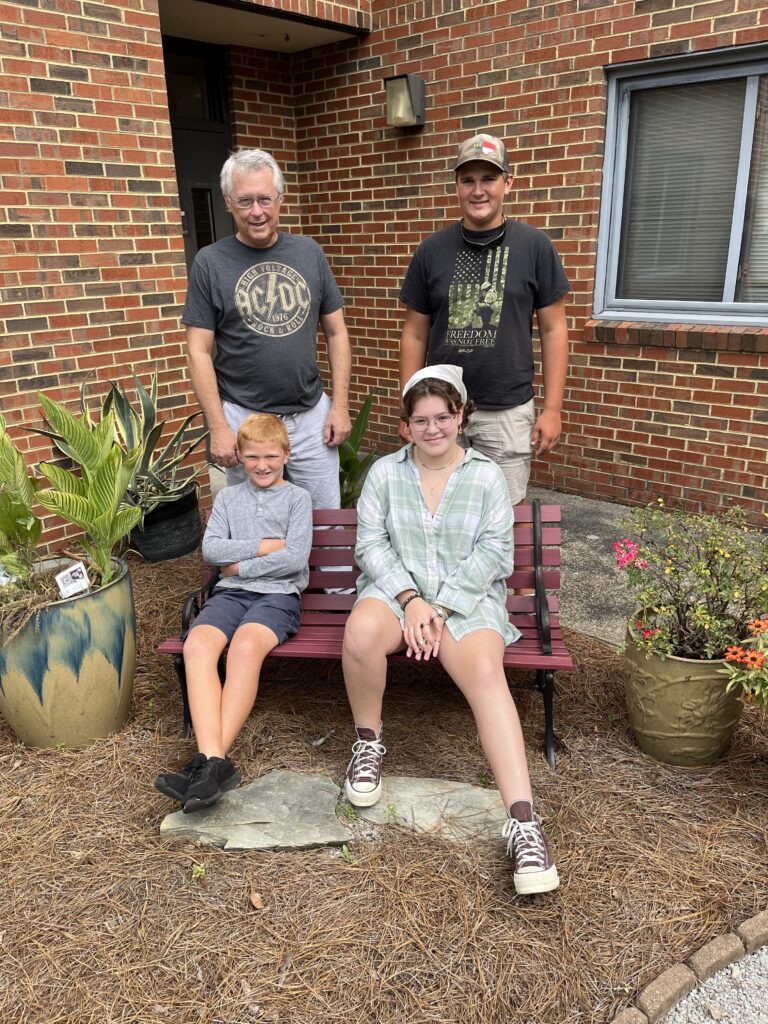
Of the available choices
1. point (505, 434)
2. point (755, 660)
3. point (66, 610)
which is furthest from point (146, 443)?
point (755, 660)

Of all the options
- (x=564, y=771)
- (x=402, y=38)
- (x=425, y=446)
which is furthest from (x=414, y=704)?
(x=402, y=38)

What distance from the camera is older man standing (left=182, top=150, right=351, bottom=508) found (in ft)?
9.54

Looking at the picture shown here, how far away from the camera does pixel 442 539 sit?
8.67 ft

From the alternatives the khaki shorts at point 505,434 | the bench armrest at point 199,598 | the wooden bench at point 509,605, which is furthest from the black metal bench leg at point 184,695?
the khaki shorts at point 505,434

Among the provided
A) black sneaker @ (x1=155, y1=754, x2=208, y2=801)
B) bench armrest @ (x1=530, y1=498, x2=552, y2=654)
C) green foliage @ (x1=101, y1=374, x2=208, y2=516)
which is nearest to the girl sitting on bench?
bench armrest @ (x1=530, y1=498, x2=552, y2=654)

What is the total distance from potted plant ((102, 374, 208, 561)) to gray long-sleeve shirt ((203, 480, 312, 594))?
1.47m

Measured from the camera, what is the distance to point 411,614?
249cm

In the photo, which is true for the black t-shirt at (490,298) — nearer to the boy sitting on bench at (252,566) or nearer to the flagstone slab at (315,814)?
the boy sitting on bench at (252,566)

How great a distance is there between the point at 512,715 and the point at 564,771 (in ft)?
1.74

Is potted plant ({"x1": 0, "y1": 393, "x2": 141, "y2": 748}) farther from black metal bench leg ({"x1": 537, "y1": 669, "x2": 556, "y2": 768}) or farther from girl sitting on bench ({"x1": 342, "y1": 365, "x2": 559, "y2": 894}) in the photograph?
black metal bench leg ({"x1": 537, "y1": 669, "x2": 556, "y2": 768})

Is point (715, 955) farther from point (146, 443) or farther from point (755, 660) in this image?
point (146, 443)

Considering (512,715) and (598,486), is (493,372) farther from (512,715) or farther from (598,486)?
(598,486)

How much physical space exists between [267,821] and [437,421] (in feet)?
4.57

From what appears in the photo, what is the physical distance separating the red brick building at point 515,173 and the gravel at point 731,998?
10.6 feet
